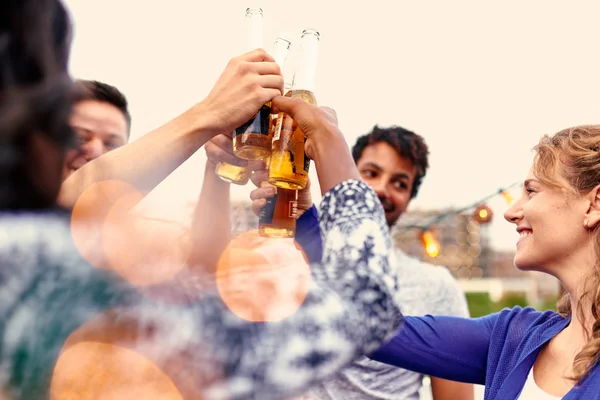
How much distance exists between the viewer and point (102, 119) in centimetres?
195

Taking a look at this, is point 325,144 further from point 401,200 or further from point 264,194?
point 401,200

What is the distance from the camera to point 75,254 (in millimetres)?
634

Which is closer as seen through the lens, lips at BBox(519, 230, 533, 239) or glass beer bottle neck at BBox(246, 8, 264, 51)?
glass beer bottle neck at BBox(246, 8, 264, 51)

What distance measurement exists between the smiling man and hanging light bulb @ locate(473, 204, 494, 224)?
17.1 feet

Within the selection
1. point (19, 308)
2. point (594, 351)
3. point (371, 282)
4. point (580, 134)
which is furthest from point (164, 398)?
point (580, 134)

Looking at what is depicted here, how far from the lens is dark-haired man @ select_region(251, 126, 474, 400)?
1627 mm

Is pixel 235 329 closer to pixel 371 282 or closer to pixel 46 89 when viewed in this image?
pixel 371 282

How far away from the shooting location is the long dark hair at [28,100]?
0.58 m

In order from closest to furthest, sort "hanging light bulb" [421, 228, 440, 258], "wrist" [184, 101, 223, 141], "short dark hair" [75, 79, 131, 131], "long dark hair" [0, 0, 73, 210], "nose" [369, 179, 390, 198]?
"long dark hair" [0, 0, 73, 210] < "wrist" [184, 101, 223, 141] < "short dark hair" [75, 79, 131, 131] < "nose" [369, 179, 390, 198] < "hanging light bulb" [421, 228, 440, 258]

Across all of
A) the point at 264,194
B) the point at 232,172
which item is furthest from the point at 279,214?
the point at 232,172

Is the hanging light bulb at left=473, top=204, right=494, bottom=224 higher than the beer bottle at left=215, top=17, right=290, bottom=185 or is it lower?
lower

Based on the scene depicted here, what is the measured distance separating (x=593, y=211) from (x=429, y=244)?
474 cm

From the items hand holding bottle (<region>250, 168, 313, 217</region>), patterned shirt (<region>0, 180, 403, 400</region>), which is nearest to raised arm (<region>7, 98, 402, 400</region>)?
patterned shirt (<region>0, 180, 403, 400</region>)

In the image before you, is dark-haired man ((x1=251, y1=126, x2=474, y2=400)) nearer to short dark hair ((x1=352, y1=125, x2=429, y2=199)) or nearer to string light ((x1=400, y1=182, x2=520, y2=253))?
short dark hair ((x1=352, y1=125, x2=429, y2=199))
